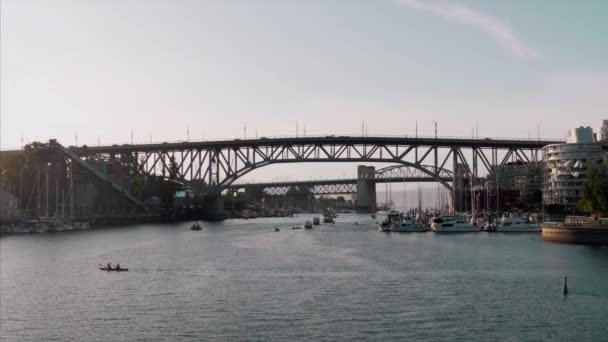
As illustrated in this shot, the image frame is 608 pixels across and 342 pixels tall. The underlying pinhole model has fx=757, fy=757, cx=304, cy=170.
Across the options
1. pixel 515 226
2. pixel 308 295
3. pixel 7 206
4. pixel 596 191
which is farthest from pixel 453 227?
pixel 7 206

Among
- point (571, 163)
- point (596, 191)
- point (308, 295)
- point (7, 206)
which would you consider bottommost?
point (308, 295)

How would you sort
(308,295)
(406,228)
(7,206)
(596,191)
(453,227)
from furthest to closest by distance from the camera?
1. (7,206)
2. (406,228)
3. (453,227)
4. (596,191)
5. (308,295)

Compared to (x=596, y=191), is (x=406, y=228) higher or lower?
lower

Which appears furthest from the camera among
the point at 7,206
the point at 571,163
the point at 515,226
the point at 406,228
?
the point at 571,163

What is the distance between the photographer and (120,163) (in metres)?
194

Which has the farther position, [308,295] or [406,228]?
[406,228]

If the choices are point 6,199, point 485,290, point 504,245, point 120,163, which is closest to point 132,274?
point 485,290

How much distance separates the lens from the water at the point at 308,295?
1658 inches

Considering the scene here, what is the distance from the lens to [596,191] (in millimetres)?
107000

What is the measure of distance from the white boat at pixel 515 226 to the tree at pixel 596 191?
9.49 m

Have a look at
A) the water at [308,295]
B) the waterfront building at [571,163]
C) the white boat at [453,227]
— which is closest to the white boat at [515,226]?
the white boat at [453,227]

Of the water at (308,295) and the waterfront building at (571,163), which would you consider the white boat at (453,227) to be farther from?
the water at (308,295)

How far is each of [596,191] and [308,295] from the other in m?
68.0

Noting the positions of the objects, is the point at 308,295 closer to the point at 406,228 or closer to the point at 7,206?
the point at 406,228
